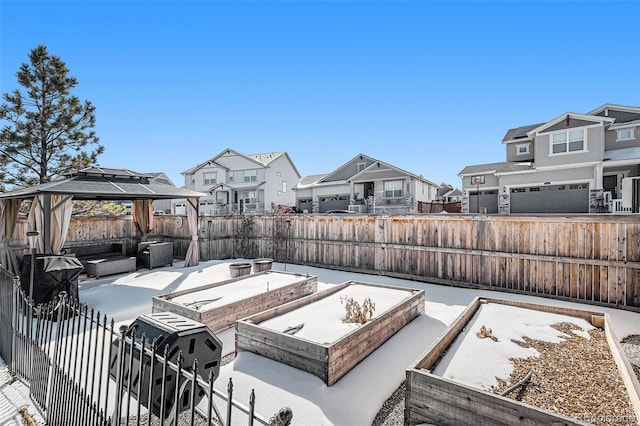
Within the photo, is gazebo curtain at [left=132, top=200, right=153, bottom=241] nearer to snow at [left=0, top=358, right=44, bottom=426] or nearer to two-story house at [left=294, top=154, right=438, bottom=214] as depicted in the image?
snow at [left=0, top=358, right=44, bottom=426]

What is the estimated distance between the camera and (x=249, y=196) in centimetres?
2639

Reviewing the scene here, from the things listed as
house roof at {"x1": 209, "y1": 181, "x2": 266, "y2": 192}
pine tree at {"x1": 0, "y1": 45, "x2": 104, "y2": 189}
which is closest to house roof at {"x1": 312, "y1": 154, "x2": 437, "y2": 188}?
house roof at {"x1": 209, "y1": 181, "x2": 266, "y2": 192}

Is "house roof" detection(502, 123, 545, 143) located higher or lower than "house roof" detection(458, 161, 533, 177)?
higher

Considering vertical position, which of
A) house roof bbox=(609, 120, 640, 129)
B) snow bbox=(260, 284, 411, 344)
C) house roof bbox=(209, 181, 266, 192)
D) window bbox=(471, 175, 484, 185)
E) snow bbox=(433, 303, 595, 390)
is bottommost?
snow bbox=(260, 284, 411, 344)

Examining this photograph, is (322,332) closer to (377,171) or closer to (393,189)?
(393,189)

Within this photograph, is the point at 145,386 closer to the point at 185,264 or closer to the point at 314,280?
the point at 314,280

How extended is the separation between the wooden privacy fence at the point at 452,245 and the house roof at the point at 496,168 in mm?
11953

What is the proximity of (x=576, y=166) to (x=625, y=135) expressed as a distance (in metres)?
3.33

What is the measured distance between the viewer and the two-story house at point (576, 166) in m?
14.4

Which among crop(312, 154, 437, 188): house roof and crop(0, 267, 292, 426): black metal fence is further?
crop(312, 154, 437, 188): house roof

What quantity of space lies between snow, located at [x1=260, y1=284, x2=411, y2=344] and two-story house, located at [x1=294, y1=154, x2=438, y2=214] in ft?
42.6

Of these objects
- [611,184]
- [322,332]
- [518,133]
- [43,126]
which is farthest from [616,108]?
[43,126]

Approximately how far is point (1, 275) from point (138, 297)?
114 inches

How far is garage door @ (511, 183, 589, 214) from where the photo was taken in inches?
598
